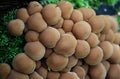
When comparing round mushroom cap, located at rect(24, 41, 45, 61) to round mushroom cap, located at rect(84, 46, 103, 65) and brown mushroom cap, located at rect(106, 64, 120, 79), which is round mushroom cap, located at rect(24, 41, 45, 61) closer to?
round mushroom cap, located at rect(84, 46, 103, 65)

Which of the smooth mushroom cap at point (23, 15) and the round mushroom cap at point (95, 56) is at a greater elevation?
the smooth mushroom cap at point (23, 15)

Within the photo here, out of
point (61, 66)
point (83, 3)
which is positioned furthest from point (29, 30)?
point (83, 3)

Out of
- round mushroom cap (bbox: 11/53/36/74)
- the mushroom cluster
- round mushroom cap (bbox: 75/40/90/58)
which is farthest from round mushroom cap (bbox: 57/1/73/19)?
→ round mushroom cap (bbox: 11/53/36/74)

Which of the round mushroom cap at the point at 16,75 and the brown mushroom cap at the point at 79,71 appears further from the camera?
the brown mushroom cap at the point at 79,71

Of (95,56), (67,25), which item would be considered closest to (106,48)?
(95,56)

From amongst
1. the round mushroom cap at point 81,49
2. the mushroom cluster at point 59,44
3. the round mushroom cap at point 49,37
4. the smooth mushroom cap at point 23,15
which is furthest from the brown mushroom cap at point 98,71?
the smooth mushroom cap at point 23,15

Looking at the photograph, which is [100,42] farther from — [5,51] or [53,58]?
[5,51]

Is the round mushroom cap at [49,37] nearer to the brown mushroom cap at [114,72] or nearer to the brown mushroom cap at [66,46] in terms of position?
the brown mushroom cap at [66,46]

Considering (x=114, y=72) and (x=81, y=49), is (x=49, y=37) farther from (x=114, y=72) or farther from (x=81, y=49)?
(x=114, y=72)
